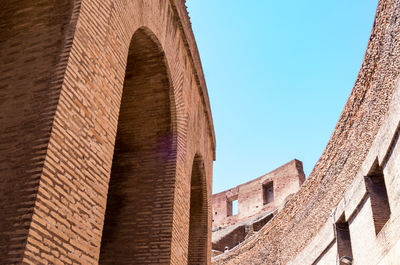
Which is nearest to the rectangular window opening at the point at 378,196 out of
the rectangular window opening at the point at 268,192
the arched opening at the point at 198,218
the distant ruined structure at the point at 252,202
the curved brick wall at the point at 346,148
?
the curved brick wall at the point at 346,148

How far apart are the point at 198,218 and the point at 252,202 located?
21.0 metres

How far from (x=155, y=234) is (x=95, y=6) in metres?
3.11

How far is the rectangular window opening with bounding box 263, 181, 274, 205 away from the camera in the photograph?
29542 mm

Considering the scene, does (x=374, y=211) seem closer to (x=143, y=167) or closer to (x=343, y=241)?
(x=343, y=241)

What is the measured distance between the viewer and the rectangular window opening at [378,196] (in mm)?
7527

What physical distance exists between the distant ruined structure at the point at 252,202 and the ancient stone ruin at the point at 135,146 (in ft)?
41.6

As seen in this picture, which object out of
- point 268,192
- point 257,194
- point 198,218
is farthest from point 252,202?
point 198,218

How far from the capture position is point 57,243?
3.38m

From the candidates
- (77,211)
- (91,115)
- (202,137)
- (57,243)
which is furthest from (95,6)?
(202,137)

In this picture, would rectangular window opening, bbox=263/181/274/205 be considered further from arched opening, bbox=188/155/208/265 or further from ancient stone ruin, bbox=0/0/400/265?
arched opening, bbox=188/155/208/265

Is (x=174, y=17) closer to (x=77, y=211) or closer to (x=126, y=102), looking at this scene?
(x=126, y=102)

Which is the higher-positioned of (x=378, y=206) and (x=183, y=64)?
(x=183, y=64)

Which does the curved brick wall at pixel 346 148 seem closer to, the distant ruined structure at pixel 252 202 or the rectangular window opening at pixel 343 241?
the rectangular window opening at pixel 343 241

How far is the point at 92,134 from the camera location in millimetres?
4137
